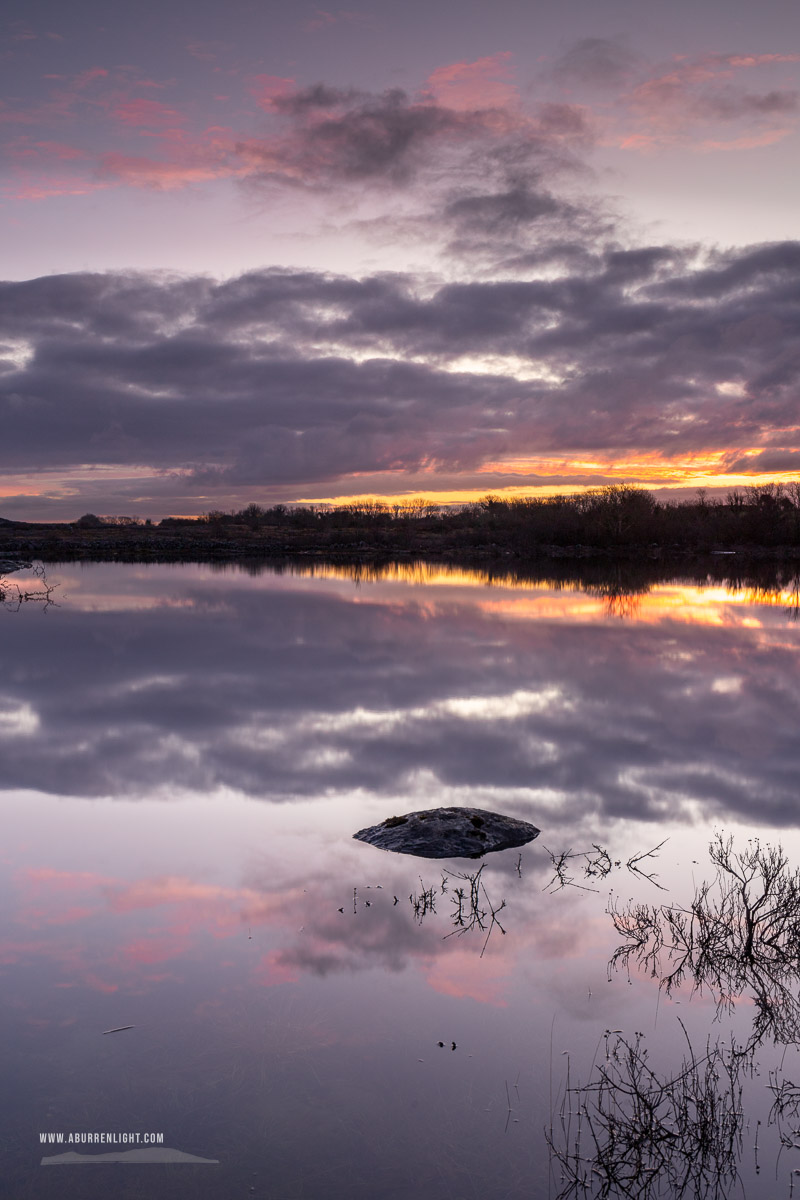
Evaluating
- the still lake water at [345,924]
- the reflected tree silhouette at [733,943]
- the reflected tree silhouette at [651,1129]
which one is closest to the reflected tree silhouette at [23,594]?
the still lake water at [345,924]

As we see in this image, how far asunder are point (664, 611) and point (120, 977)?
2681cm

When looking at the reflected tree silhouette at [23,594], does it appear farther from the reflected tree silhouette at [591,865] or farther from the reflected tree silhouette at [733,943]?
the reflected tree silhouette at [733,943]

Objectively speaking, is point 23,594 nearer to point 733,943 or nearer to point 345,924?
point 345,924

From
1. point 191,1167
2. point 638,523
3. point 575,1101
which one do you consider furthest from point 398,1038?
point 638,523

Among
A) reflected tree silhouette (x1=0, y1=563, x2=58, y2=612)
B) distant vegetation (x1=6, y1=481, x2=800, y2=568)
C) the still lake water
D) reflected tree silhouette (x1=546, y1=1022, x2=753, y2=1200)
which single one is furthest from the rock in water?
distant vegetation (x1=6, y1=481, x2=800, y2=568)

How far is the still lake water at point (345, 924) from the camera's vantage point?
3.93 meters

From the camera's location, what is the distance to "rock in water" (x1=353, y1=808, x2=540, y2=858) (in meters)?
7.55

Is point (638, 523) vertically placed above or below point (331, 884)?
above

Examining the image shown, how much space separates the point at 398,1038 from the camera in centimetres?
470

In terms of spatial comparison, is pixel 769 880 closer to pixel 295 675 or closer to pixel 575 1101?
pixel 575 1101

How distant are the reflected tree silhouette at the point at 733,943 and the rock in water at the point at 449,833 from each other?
1.49 metres

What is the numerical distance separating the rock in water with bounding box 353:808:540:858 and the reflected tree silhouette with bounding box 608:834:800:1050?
1.49 meters

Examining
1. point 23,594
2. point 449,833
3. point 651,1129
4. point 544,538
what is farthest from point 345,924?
point 544,538

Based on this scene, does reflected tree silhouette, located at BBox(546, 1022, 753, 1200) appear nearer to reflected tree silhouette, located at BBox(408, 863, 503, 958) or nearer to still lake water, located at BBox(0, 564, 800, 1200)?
still lake water, located at BBox(0, 564, 800, 1200)
